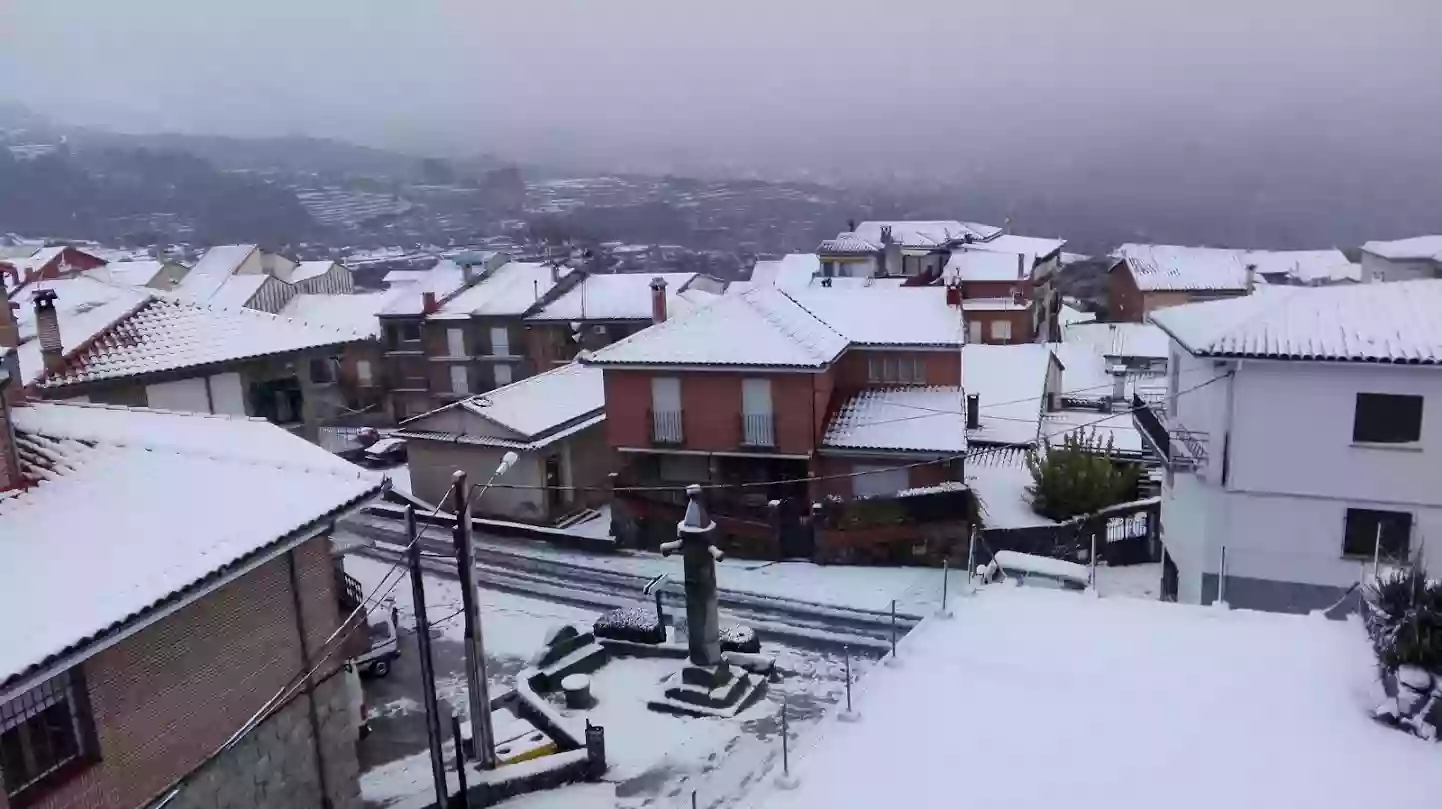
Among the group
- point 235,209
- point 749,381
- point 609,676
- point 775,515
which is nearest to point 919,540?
point 775,515

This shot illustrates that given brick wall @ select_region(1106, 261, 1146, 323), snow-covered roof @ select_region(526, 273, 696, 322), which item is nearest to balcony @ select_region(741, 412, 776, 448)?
snow-covered roof @ select_region(526, 273, 696, 322)

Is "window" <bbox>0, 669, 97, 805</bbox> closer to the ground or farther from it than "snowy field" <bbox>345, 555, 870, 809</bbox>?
farther from it

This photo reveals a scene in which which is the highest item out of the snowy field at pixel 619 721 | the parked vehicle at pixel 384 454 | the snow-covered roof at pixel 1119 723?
the snow-covered roof at pixel 1119 723

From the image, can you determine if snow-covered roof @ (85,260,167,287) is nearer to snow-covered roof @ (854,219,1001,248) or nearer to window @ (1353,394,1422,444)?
snow-covered roof @ (854,219,1001,248)

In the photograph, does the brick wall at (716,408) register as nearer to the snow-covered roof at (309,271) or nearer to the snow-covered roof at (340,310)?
the snow-covered roof at (340,310)

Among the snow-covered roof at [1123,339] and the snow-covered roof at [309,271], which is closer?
the snow-covered roof at [1123,339]

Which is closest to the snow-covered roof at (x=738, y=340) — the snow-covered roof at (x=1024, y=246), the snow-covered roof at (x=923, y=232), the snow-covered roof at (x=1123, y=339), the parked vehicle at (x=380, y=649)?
the parked vehicle at (x=380, y=649)

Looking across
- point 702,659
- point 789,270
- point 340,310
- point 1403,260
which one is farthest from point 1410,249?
point 340,310
